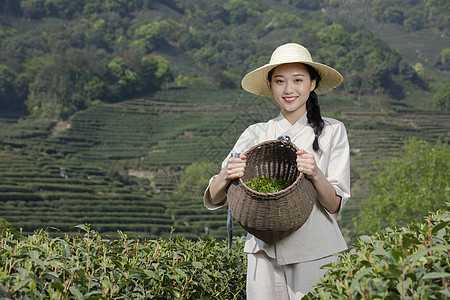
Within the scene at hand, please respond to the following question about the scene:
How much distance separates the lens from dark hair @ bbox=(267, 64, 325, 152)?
1.57m

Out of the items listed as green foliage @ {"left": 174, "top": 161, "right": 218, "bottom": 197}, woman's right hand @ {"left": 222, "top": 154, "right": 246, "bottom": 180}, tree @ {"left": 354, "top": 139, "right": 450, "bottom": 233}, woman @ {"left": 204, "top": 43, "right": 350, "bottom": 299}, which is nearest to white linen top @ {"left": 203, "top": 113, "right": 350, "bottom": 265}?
woman @ {"left": 204, "top": 43, "right": 350, "bottom": 299}

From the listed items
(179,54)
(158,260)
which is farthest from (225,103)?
(158,260)

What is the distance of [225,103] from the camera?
50000mm

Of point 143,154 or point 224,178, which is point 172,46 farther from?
point 224,178

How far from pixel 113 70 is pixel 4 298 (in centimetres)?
5475

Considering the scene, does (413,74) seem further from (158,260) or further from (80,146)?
(158,260)

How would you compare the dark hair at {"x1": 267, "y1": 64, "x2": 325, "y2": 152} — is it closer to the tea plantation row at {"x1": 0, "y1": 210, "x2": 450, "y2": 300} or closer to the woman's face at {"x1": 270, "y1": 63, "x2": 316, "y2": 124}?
the woman's face at {"x1": 270, "y1": 63, "x2": 316, "y2": 124}

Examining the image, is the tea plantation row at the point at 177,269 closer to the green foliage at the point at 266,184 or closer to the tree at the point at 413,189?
the green foliage at the point at 266,184

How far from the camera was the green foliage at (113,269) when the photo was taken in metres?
1.11

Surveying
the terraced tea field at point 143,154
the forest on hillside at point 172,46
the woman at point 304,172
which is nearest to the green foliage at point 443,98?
the forest on hillside at point 172,46

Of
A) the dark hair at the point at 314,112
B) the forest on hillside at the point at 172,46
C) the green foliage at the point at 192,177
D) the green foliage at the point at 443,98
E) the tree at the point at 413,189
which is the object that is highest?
the forest on hillside at the point at 172,46

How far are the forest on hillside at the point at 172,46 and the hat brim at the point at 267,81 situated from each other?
46.7m

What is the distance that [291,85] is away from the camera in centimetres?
159

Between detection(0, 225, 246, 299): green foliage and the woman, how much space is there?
21cm
